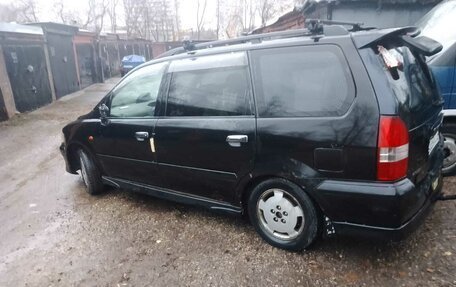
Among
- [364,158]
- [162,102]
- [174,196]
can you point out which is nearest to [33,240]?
[174,196]

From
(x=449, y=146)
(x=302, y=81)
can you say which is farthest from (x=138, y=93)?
(x=449, y=146)

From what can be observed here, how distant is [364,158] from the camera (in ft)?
8.19

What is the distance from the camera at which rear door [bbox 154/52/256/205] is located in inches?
121

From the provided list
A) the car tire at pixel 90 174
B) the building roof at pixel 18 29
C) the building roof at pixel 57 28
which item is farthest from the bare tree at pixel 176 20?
the car tire at pixel 90 174

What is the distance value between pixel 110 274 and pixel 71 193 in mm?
2348

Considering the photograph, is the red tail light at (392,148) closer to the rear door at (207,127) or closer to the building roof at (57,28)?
the rear door at (207,127)

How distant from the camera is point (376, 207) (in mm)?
2520

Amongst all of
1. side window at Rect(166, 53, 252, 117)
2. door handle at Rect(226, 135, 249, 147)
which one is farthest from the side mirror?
door handle at Rect(226, 135, 249, 147)

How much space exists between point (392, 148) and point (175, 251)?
2.07 m

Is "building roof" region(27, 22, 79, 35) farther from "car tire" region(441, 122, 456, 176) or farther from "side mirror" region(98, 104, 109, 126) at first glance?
"car tire" region(441, 122, 456, 176)

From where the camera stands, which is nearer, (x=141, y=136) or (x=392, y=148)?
(x=392, y=148)

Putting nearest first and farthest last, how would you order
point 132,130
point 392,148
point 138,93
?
point 392,148, point 132,130, point 138,93

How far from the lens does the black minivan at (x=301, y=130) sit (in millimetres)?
2498

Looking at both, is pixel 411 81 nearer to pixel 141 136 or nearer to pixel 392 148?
pixel 392 148
